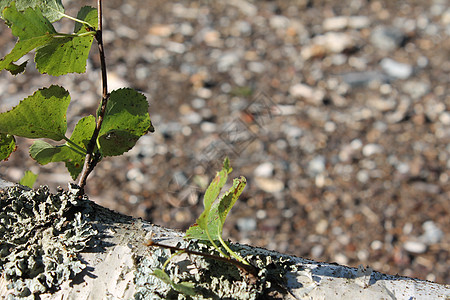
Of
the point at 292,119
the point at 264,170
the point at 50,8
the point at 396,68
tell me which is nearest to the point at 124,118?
the point at 50,8

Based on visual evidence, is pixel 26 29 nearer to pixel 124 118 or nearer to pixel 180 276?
pixel 124 118

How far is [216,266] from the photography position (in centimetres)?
67

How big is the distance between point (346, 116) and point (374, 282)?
2.19 meters

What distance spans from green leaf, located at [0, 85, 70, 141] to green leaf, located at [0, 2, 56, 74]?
2.7 inches

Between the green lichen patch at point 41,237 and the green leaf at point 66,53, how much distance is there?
197 mm

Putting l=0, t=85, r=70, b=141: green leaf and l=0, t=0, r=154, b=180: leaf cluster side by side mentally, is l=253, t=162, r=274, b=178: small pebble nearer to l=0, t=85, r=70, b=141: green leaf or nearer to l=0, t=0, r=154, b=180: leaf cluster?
l=0, t=0, r=154, b=180: leaf cluster

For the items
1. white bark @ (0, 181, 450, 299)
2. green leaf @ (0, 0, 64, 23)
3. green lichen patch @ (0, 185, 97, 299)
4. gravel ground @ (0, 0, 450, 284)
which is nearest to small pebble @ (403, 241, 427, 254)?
gravel ground @ (0, 0, 450, 284)

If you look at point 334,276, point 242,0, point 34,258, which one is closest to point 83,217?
point 34,258

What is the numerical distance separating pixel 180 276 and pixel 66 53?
1.31 feet

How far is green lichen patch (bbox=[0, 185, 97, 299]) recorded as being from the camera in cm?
70

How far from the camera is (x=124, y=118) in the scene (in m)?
0.83

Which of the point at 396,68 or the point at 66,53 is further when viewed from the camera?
the point at 396,68

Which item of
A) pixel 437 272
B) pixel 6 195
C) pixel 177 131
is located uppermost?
pixel 6 195

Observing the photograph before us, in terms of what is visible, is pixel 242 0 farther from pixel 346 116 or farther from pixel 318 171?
pixel 318 171
